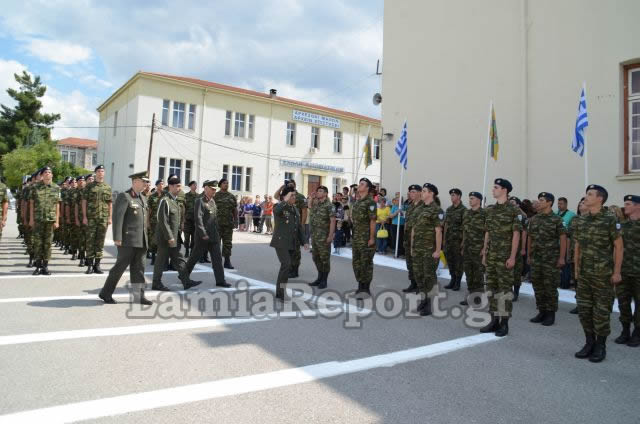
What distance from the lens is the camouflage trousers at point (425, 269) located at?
6930 mm

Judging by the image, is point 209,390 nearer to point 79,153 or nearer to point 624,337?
point 624,337

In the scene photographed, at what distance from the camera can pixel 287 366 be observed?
4.27 m

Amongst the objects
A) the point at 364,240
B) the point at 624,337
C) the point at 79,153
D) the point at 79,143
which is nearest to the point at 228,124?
the point at 364,240

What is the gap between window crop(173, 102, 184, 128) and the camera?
3142 centimetres

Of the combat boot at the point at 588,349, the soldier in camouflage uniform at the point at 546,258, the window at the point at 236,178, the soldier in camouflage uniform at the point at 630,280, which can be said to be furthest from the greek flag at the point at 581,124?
the window at the point at 236,178

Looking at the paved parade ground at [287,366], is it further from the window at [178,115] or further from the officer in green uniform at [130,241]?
the window at [178,115]

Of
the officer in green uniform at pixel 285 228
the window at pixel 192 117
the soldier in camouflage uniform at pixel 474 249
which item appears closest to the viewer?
the officer in green uniform at pixel 285 228

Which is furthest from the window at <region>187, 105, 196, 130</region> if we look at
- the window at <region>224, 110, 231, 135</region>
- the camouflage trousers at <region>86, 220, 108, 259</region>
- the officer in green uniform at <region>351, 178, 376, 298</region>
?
the officer in green uniform at <region>351, 178, 376, 298</region>

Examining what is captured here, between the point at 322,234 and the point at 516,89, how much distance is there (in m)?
8.07

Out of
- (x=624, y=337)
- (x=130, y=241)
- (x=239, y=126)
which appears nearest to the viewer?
(x=624, y=337)

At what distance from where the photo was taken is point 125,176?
3177 cm

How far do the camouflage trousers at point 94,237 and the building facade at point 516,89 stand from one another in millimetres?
10304

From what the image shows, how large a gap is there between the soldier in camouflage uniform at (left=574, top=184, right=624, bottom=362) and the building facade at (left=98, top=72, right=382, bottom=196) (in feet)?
75.0

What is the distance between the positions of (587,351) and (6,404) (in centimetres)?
567
